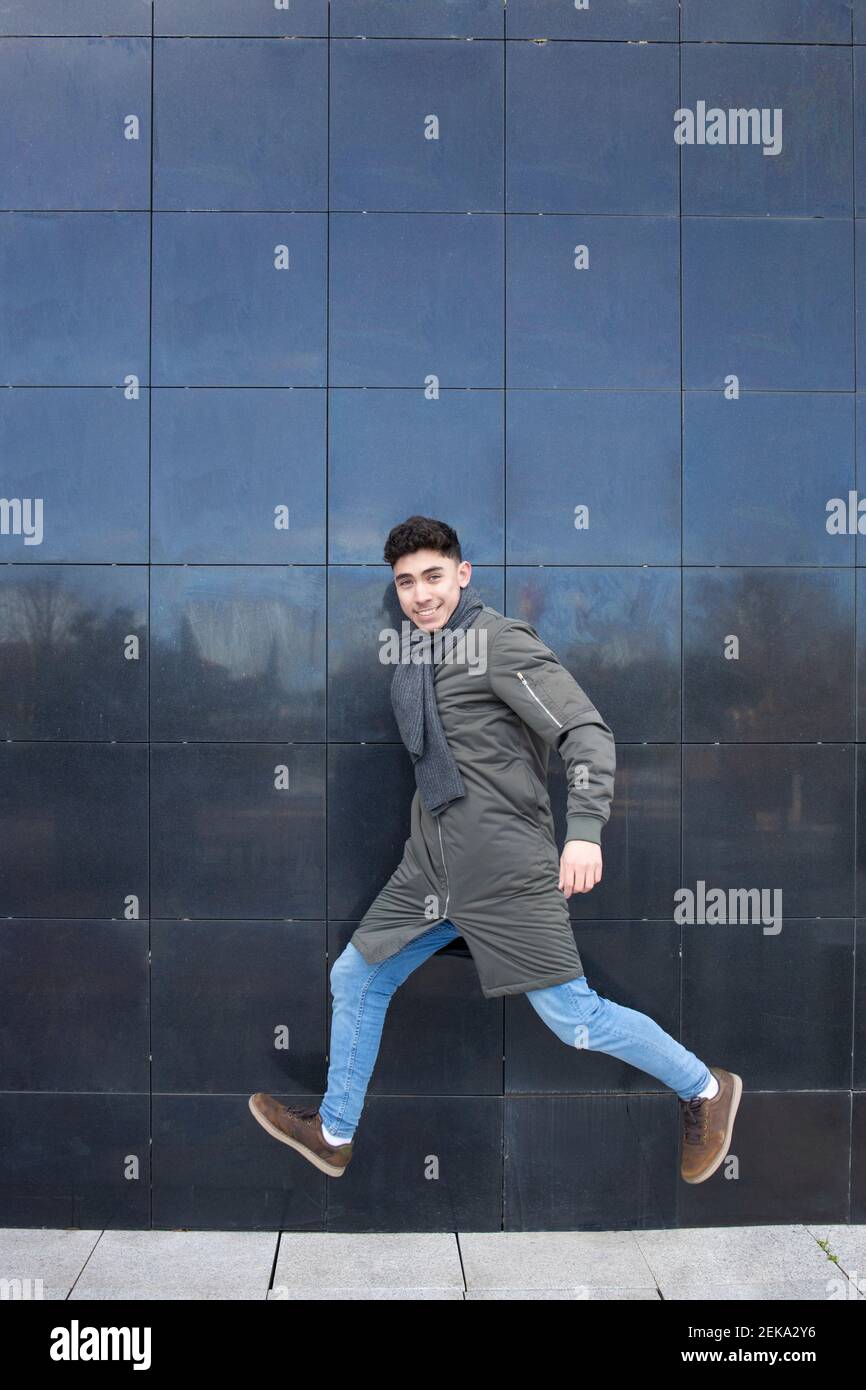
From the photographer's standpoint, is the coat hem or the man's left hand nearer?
the man's left hand

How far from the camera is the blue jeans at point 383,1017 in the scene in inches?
143

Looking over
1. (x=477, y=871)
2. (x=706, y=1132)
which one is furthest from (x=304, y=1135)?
(x=706, y=1132)

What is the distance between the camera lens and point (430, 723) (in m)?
3.71

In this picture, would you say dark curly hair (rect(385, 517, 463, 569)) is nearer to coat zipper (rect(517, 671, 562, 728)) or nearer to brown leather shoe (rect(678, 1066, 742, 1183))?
coat zipper (rect(517, 671, 562, 728))

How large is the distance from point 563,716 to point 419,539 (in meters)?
0.82

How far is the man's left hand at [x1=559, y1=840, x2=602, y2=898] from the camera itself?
336 centimetres

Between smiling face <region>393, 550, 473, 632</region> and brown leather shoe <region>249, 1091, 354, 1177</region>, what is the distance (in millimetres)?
1794

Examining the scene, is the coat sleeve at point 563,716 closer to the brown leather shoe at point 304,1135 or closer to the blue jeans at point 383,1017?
the blue jeans at point 383,1017

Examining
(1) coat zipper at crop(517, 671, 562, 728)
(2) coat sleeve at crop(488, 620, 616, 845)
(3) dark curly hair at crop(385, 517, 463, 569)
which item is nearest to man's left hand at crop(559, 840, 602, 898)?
(2) coat sleeve at crop(488, 620, 616, 845)

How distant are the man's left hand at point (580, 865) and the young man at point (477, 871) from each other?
0.50ft

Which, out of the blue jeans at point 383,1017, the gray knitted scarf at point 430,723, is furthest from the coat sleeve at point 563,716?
the blue jeans at point 383,1017

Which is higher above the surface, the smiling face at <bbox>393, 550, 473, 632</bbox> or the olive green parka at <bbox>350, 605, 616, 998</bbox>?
the smiling face at <bbox>393, 550, 473, 632</bbox>

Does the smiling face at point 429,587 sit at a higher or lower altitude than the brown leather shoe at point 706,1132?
higher

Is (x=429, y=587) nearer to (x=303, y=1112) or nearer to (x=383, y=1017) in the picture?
(x=383, y=1017)
